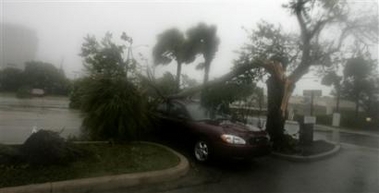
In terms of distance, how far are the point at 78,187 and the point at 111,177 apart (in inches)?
23.5

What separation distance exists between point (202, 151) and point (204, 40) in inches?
265

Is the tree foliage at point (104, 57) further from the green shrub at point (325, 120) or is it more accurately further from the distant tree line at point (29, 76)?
the distant tree line at point (29, 76)

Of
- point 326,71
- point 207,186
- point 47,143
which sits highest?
point 326,71

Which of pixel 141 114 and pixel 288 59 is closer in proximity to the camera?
pixel 141 114

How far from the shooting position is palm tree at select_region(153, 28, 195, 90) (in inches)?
517

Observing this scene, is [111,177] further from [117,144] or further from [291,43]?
[291,43]

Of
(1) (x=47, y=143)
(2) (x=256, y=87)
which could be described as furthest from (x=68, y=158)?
(2) (x=256, y=87)

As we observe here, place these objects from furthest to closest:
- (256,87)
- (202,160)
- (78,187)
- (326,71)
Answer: (326,71)
(256,87)
(202,160)
(78,187)

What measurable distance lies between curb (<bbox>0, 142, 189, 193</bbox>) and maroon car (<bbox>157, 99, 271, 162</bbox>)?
139 cm

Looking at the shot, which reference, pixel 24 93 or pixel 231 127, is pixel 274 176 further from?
pixel 24 93

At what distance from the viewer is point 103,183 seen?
575 cm

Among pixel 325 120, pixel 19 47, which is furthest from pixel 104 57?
pixel 19 47

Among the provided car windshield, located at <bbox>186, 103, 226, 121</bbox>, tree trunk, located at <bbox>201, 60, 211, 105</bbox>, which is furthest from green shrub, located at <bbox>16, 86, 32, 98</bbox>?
car windshield, located at <bbox>186, 103, 226, 121</bbox>

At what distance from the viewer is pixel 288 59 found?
13.1m
